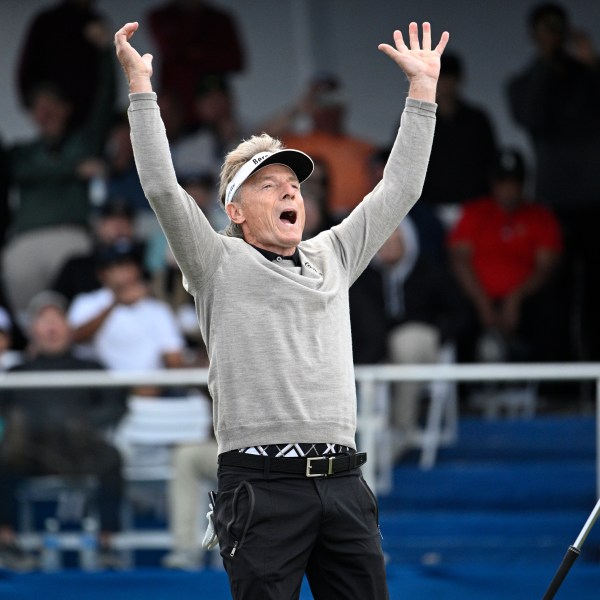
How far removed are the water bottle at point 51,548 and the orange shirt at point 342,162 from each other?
3454 mm

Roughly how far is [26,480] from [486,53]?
5298 millimetres

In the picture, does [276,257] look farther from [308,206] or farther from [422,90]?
[308,206]

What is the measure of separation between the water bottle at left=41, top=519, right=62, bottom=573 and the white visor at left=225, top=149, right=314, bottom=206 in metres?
3.34

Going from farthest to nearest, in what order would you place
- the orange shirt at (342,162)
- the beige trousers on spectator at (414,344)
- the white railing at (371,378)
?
the orange shirt at (342,162) → the beige trousers on spectator at (414,344) → the white railing at (371,378)

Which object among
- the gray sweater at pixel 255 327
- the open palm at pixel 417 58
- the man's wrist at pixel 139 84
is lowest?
the gray sweater at pixel 255 327

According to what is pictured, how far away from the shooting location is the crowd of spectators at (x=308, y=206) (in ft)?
27.0

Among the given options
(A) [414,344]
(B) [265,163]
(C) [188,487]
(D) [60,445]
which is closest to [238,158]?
(B) [265,163]

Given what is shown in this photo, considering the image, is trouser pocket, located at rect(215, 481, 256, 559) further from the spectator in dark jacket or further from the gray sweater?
the spectator in dark jacket

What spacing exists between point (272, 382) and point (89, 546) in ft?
11.3

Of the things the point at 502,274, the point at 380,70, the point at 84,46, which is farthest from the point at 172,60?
the point at 502,274

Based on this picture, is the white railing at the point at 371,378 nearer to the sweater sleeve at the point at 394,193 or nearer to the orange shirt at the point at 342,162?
the orange shirt at the point at 342,162

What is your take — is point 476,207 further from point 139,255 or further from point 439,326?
point 139,255

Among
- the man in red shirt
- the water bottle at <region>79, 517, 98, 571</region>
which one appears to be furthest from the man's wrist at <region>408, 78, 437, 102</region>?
the man in red shirt

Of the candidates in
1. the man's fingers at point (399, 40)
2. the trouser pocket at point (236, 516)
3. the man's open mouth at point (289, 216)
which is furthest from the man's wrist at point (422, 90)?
the trouser pocket at point (236, 516)
